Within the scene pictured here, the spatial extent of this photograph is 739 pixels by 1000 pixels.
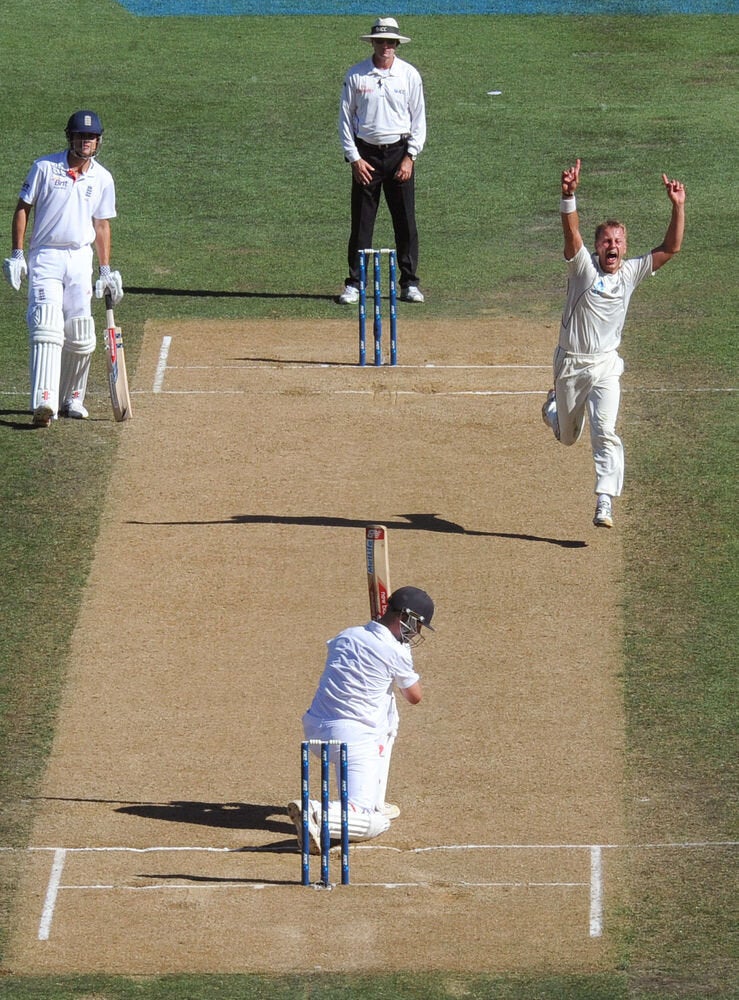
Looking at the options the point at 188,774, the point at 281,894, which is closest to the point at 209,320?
the point at 188,774

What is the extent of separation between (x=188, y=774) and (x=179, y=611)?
2141mm

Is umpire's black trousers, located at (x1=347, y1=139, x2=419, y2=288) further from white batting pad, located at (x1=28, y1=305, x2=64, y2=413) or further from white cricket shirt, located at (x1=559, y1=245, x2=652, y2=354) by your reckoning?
white cricket shirt, located at (x1=559, y1=245, x2=652, y2=354)

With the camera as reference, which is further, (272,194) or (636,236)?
(272,194)

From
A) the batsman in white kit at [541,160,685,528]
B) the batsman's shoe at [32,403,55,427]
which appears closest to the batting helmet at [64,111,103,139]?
the batsman's shoe at [32,403,55,427]

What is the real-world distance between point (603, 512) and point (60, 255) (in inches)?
196


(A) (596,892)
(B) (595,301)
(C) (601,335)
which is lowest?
(A) (596,892)

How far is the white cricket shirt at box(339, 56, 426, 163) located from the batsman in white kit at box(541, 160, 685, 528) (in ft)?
16.2

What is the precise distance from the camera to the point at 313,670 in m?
12.3

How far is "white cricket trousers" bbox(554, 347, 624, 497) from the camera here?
45.3ft

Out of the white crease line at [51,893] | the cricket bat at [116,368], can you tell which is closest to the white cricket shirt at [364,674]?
the white crease line at [51,893]

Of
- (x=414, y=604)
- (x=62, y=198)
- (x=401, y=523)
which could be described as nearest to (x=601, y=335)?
(x=401, y=523)

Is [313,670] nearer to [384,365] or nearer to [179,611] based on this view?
[179,611]

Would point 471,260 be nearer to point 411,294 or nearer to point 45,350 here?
point 411,294

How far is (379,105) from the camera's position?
18297 millimetres
